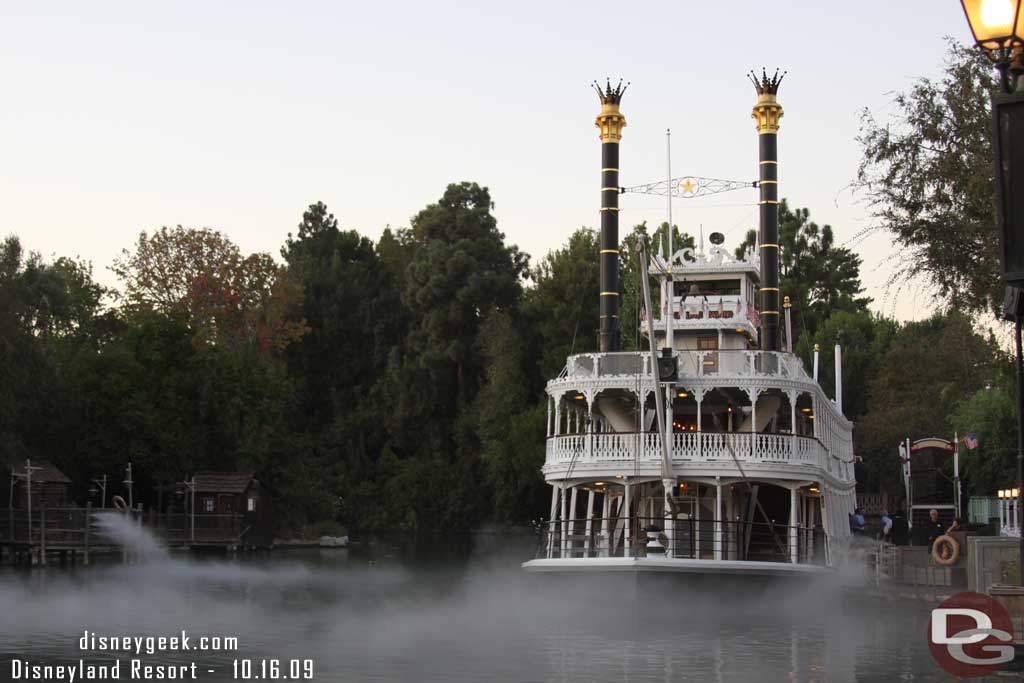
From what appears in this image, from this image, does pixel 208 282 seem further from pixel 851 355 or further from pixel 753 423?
pixel 753 423

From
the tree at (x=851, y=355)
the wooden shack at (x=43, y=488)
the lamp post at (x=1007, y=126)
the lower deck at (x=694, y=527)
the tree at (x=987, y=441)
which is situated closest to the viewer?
the lamp post at (x=1007, y=126)

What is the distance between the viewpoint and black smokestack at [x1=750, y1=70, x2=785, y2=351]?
123ft

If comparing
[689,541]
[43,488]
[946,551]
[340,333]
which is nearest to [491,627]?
[689,541]

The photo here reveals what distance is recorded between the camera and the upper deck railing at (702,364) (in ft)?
100

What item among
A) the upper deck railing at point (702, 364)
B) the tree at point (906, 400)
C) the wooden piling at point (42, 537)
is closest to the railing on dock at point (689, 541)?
the upper deck railing at point (702, 364)

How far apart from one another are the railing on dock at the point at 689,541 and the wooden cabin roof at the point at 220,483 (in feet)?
90.7

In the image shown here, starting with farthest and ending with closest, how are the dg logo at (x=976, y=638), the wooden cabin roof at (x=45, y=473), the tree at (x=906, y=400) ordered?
the tree at (x=906, y=400)
the wooden cabin roof at (x=45, y=473)
the dg logo at (x=976, y=638)

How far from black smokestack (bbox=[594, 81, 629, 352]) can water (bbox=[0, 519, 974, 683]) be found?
24.6ft

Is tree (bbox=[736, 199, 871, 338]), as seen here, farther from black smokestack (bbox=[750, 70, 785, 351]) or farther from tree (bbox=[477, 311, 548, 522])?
black smokestack (bbox=[750, 70, 785, 351])

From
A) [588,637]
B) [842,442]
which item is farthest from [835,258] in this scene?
[588,637]

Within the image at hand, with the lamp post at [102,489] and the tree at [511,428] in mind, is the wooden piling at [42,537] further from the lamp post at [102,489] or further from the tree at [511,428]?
the tree at [511,428]

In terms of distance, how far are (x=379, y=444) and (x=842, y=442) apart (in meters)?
42.9

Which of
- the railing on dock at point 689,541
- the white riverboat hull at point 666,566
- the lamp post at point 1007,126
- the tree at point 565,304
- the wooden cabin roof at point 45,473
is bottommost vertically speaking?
the white riverboat hull at point 666,566

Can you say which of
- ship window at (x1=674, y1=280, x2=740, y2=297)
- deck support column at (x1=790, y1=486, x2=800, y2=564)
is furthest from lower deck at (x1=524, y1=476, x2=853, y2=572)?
ship window at (x1=674, y1=280, x2=740, y2=297)
